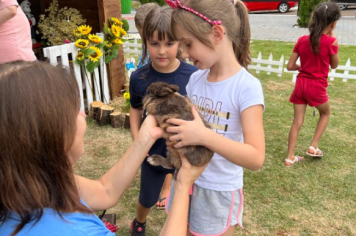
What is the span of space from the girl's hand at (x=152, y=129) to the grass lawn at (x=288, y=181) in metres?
1.77

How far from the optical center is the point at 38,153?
1.02m

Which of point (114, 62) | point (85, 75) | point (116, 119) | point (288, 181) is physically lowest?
point (288, 181)

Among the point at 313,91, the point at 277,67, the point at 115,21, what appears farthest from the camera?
the point at 277,67

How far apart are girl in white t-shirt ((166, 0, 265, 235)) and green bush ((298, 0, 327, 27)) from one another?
13.9 meters

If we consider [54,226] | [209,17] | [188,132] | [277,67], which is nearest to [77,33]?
[209,17]

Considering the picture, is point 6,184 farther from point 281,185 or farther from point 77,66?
point 77,66

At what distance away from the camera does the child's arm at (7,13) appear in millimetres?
3461

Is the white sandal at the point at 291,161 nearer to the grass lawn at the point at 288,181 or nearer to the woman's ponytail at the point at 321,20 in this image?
the grass lawn at the point at 288,181

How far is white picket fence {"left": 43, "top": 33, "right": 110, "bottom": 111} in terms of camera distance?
196 inches

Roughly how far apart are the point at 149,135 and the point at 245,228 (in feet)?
6.53

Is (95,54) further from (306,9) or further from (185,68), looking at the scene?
(306,9)

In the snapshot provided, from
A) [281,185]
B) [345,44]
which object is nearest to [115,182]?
[281,185]

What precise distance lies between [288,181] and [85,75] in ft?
12.8

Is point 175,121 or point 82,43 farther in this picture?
point 82,43
